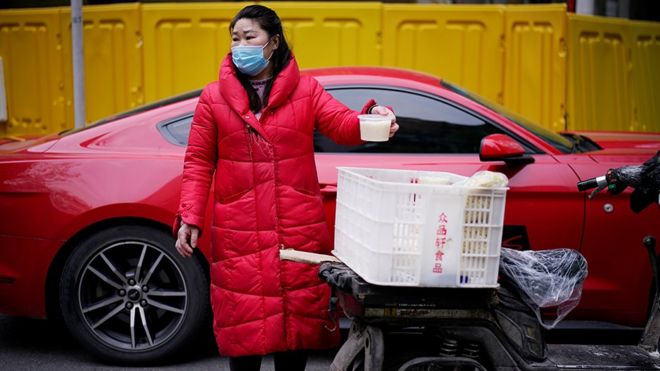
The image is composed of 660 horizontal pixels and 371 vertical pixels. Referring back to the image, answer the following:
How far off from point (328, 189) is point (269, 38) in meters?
1.33

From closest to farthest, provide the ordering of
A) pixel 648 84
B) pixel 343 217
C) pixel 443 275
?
pixel 443 275 → pixel 343 217 → pixel 648 84

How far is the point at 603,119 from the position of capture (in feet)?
29.5

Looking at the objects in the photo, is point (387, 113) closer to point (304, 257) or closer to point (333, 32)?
point (304, 257)

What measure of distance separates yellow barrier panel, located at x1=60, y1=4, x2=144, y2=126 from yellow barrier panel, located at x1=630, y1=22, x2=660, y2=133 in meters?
4.64

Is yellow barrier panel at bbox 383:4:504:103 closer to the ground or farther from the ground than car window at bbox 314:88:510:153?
farther from the ground

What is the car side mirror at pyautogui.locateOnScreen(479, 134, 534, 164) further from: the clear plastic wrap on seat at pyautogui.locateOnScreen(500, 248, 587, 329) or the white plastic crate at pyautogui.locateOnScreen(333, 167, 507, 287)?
the white plastic crate at pyautogui.locateOnScreen(333, 167, 507, 287)

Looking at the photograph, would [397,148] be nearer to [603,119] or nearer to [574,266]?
[574,266]

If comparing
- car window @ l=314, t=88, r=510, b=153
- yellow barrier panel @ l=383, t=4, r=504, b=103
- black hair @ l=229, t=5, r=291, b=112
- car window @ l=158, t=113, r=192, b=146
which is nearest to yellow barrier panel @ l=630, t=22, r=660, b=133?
yellow barrier panel @ l=383, t=4, r=504, b=103

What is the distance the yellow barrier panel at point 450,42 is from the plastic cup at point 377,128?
16.6 feet

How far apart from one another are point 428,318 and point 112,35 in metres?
6.17

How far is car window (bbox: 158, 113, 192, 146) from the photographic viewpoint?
5289 millimetres

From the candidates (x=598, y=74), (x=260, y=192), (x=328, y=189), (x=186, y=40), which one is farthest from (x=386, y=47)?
(x=260, y=192)

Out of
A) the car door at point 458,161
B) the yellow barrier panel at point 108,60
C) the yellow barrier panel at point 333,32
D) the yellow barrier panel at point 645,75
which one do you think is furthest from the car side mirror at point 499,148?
the yellow barrier panel at point 645,75

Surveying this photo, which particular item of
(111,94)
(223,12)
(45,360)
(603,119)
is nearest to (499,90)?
(603,119)
